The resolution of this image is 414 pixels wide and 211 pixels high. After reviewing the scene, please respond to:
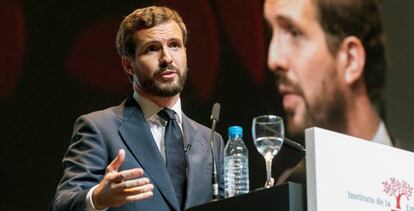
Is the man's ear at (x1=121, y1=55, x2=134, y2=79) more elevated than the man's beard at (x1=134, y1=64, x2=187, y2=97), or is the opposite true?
the man's ear at (x1=121, y1=55, x2=134, y2=79)

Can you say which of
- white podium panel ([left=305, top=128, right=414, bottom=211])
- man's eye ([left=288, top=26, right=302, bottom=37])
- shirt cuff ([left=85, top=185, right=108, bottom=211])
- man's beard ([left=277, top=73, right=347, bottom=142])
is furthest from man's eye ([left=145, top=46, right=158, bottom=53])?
man's eye ([left=288, top=26, right=302, bottom=37])

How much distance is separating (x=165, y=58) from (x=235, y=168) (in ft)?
1.75

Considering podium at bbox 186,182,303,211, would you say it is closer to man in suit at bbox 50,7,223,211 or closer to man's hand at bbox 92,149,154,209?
man's hand at bbox 92,149,154,209

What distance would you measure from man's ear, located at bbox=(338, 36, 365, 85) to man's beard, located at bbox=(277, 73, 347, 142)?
0.11 meters

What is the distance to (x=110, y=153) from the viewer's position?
2842 millimetres

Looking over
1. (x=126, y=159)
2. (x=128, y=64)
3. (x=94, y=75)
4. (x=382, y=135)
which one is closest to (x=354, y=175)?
(x=126, y=159)

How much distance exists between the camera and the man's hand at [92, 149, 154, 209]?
2268 millimetres

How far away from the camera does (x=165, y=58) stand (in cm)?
310

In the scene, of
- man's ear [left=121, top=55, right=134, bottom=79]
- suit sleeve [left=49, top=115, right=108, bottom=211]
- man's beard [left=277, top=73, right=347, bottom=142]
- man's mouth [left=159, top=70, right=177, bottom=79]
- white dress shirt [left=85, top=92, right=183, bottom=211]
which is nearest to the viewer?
suit sleeve [left=49, top=115, right=108, bottom=211]

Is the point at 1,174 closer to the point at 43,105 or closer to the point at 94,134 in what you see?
the point at 43,105

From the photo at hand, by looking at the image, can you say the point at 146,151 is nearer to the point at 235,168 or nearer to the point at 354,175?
the point at 235,168

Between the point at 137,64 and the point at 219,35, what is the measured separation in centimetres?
160

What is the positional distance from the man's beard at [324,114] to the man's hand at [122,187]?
217cm

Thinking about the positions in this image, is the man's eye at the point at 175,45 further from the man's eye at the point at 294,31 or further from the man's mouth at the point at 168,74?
the man's eye at the point at 294,31
